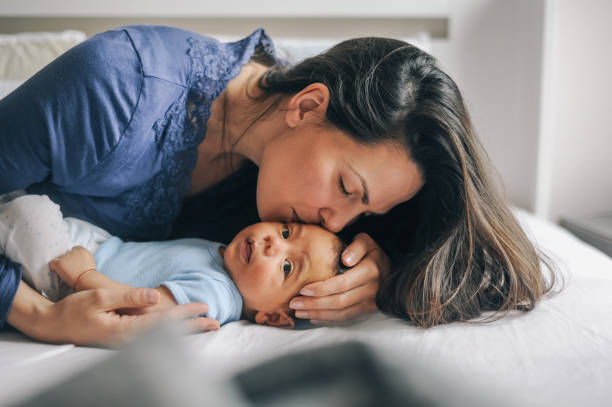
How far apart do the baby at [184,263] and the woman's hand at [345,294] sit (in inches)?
1.0

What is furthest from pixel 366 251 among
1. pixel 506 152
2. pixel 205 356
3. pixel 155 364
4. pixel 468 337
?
pixel 506 152

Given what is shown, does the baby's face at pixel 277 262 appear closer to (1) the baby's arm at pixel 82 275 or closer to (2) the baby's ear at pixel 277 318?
(2) the baby's ear at pixel 277 318

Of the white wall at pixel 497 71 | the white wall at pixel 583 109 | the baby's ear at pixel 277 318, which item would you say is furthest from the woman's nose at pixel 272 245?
the white wall at pixel 583 109

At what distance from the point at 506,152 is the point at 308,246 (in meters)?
1.30

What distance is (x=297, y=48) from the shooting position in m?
1.46

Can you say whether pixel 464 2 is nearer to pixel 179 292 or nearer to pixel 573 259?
pixel 573 259

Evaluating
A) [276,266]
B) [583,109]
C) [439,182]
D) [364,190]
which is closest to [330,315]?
[276,266]

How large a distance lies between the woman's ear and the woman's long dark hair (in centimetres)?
2

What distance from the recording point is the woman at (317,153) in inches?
31.2

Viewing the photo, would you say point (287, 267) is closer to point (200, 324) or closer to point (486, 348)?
point (200, 324)

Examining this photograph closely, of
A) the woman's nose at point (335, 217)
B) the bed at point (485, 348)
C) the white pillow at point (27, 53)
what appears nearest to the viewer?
the bed at point (485, 348)

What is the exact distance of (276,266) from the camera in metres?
0.81

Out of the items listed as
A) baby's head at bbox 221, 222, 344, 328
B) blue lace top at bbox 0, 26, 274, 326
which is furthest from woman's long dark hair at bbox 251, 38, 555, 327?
blue lace top at bbox 0, 26, 274, 326

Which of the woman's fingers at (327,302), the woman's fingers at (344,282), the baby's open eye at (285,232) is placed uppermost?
the baby's open eye at (285,232)
